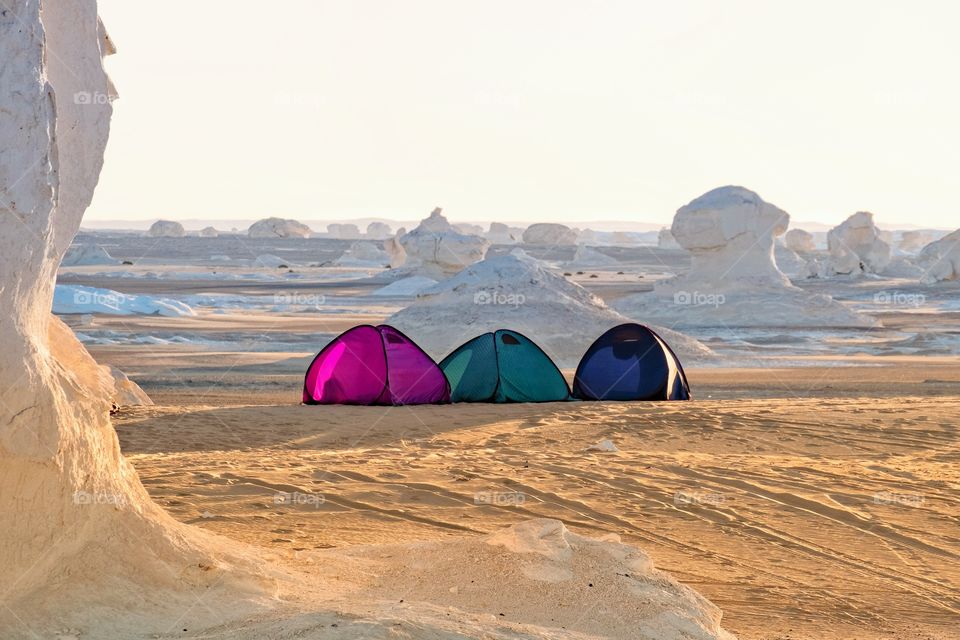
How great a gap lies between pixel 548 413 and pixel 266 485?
19.8 ft

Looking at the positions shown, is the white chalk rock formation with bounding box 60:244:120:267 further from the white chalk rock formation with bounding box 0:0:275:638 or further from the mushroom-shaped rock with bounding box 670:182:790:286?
the white chalk rock formation with bounding box 0:0:275:638

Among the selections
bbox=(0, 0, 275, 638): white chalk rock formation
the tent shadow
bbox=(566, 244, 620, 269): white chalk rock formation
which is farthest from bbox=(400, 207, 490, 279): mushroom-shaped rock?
bbox=(0, 0, 275, 638): white chalk rock formation

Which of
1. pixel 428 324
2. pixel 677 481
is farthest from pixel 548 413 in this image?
pixel 428 324

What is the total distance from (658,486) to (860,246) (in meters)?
51.6

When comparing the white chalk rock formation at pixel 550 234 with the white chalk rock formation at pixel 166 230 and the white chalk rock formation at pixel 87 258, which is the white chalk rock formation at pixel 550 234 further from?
the white chalk rock formation at pixel 87 258

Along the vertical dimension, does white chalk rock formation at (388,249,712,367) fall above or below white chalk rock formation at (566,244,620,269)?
below

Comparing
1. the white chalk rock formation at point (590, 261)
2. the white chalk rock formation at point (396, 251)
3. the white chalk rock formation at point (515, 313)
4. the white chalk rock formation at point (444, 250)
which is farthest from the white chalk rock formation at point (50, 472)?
the white chalk rock formation at point (590, 261)

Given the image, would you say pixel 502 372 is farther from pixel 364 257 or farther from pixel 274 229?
pixel 274 229

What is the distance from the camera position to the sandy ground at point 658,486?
6512 millimetres

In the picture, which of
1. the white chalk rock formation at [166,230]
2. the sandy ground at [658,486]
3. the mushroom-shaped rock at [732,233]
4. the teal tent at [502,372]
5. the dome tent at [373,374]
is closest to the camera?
the sandy ground at [658,486]

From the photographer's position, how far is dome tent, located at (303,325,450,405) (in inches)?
572

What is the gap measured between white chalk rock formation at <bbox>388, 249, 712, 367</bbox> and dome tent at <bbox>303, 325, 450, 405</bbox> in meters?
5.18

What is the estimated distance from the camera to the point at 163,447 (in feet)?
35.5

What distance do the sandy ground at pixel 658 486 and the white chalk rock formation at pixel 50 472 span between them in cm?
110
